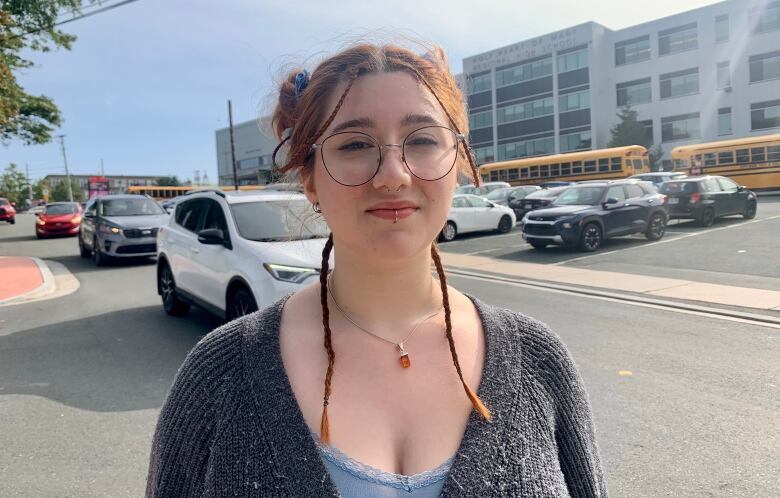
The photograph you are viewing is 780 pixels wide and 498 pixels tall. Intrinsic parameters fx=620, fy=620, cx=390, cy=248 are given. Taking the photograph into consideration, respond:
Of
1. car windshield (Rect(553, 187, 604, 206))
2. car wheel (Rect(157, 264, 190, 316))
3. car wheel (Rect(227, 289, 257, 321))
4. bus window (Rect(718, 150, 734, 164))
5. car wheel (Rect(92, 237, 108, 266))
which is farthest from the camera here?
bus window (Rect(718, 150, 734, 164))

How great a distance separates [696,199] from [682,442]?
1761 centimetres

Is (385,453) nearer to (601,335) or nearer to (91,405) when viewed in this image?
(91,405)

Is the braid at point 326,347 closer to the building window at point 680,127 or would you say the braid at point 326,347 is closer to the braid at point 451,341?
the braid at point 451,341

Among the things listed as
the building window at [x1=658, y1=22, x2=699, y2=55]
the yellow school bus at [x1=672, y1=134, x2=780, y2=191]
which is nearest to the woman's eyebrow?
the yellow school bus at [x1=672, y1=134, x2=780, y2=191]

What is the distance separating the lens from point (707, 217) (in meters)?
19.6

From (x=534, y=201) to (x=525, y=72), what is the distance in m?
39.6

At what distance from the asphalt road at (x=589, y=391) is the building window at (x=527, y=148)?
165ft

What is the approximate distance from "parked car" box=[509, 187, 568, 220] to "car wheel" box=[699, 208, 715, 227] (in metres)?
5.23

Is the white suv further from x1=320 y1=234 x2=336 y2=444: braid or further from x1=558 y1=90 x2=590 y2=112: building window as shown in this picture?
x1=558 y1=90 x2=590 y2=112: building window

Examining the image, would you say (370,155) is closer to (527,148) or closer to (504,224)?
(504,224)

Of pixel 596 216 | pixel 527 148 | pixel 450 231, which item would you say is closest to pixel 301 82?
pixel 596 216

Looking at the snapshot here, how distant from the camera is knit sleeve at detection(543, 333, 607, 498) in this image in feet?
4.58

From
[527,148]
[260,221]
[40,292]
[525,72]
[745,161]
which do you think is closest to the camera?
[260,221]

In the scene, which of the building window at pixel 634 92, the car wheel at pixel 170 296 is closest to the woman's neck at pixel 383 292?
the car wheel at pixel 170 296
